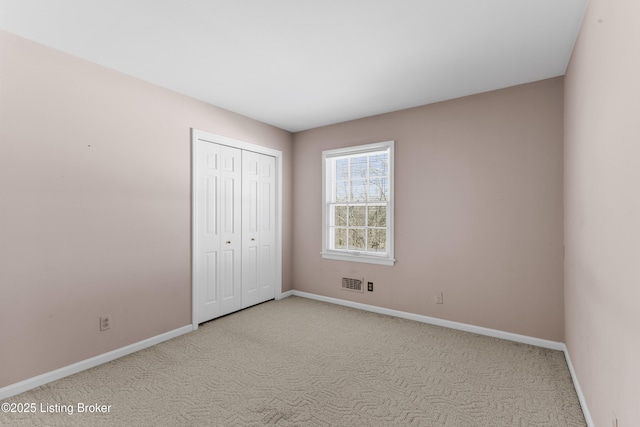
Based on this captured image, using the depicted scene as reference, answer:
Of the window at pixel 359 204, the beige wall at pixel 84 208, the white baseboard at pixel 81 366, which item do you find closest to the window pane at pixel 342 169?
the window at pixel 359 204

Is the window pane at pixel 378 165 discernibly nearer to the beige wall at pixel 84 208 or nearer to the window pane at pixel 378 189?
the window pane at pixel 378 189

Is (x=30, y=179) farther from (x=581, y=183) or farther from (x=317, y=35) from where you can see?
(x=581, y=183)

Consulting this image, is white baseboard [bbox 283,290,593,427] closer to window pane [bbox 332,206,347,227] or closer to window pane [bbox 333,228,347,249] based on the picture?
window pane [bbox 333,228,347,249]

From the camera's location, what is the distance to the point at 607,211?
5.25 feet

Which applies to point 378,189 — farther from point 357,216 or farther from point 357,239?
point 357,239

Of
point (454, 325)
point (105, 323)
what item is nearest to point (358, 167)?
point (454, 325)

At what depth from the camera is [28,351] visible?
7.69 feet

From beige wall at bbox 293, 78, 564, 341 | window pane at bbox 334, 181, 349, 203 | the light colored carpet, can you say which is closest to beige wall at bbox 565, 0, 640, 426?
the light colored carpet

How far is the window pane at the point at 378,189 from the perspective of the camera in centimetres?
413

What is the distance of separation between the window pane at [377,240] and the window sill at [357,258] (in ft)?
0.48

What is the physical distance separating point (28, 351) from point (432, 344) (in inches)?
134

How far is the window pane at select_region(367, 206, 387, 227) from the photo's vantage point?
164 inches

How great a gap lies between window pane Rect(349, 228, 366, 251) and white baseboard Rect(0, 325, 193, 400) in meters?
2.37

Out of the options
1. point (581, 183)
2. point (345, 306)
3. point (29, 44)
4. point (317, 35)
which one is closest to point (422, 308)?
point (345, 306)
